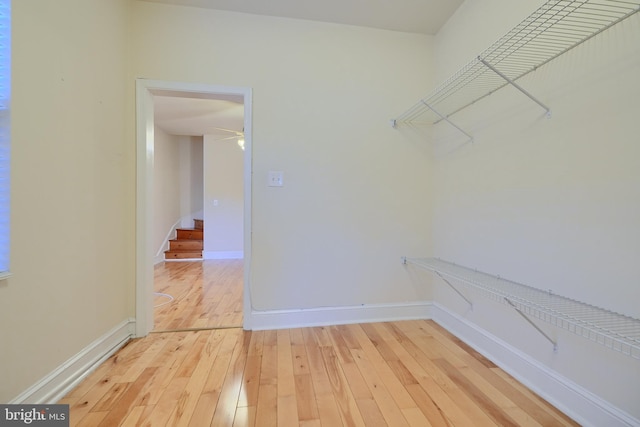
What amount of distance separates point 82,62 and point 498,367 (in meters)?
3.00

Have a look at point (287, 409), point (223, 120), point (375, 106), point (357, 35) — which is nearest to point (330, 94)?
point (375, 106)

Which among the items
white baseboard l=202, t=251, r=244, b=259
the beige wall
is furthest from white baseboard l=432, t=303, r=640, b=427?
white baseboard l=202, t=251, r=244, b=259

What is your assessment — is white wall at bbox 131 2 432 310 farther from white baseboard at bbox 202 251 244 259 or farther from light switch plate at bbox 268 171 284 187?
white baseboard at bbox 202 251 244 259

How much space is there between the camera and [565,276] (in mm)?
Answer: 1218

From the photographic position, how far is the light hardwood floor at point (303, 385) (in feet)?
3.80

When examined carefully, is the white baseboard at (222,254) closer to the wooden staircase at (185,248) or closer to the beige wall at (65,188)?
the wooden staircase at (185,248)

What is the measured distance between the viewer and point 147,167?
6.21ft

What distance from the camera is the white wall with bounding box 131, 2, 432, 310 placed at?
1929 millimetres

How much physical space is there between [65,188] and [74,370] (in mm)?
973

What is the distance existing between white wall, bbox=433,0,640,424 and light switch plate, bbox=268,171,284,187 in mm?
1370

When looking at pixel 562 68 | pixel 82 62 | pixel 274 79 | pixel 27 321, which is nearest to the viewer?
pixel 27 321

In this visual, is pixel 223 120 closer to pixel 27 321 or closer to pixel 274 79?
pixel 274 79

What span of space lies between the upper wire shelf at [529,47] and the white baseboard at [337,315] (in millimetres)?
1474

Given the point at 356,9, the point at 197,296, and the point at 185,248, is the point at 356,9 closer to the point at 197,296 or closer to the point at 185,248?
the point at 197,296
